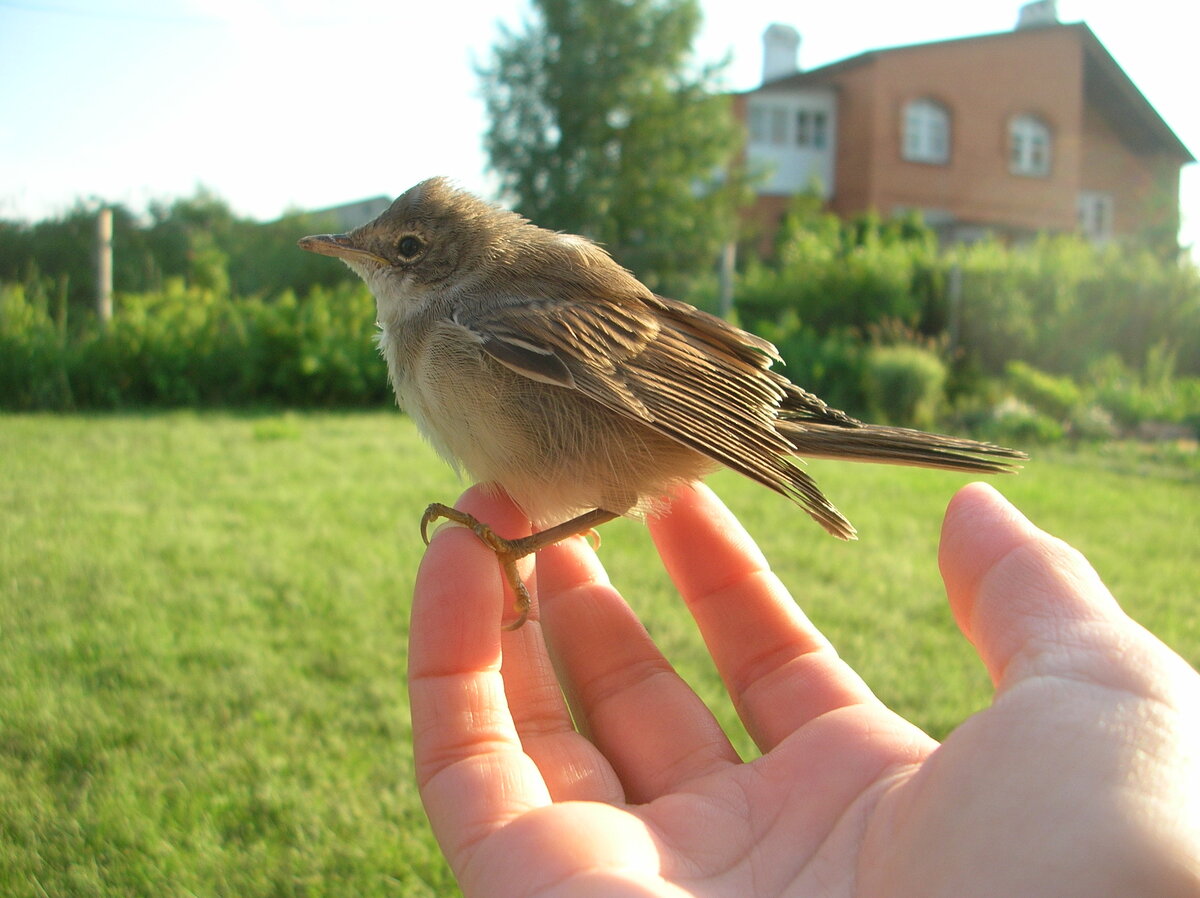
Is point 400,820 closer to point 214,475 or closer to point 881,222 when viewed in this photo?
point 214,475

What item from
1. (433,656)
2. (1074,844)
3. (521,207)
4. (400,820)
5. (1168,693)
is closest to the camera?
(1074,844)

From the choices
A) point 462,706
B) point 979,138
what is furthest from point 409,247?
point 979,138

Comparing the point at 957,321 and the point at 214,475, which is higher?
the point at 957,321

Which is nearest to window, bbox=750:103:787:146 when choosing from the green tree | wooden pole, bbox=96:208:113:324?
the green tree

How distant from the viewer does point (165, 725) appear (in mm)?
2855

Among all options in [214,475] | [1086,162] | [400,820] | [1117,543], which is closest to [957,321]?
[1117,543]

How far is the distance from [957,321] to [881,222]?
42.6 ft

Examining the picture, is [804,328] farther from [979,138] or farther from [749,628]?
[979,138]

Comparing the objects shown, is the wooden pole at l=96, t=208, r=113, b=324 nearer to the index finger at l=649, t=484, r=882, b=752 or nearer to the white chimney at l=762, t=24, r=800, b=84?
the index finger at l=649, t=484, r=882, b=752

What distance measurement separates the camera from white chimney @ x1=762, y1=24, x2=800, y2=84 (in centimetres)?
3362

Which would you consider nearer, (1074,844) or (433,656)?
(1074,844)

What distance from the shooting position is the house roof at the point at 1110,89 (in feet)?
92.8

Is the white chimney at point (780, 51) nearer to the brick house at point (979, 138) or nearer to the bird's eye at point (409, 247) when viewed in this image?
the brick house at point (979, 138)

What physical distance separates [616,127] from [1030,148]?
54.2ft
